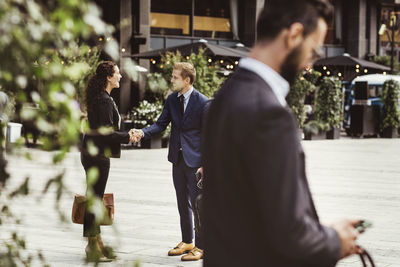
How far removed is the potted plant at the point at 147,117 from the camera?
23.5 meters

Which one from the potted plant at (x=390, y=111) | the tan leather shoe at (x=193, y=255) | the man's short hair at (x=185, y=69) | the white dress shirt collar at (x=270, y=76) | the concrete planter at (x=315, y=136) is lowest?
the concrete planter at (x=315, y=136)

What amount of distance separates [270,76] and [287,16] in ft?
0.61

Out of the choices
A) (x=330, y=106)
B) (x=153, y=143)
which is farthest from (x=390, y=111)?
(x=153, y=143)

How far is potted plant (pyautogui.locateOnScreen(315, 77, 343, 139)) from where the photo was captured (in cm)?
3061

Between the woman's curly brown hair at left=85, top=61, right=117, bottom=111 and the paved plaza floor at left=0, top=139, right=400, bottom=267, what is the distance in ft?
2.49

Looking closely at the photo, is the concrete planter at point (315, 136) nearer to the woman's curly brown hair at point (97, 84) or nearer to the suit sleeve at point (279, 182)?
the woman's curly brown hair at point (97, 84)

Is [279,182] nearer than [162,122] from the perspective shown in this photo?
Yes

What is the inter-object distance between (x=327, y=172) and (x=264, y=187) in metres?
15.1

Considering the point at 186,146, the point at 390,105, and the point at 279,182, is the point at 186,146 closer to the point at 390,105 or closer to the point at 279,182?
the point at 279,182

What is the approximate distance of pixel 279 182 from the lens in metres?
2.24

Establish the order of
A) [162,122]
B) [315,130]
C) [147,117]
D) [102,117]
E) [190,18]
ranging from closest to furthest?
[102,117] → [162,122] → [147,117] → [315,130] → [190,18]

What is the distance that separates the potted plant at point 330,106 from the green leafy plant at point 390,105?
101 inches

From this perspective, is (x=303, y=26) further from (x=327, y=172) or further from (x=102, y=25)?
(x=327, y=172)

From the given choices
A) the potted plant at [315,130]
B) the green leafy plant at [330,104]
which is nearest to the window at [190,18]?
the green leafy plant at [330,104]
